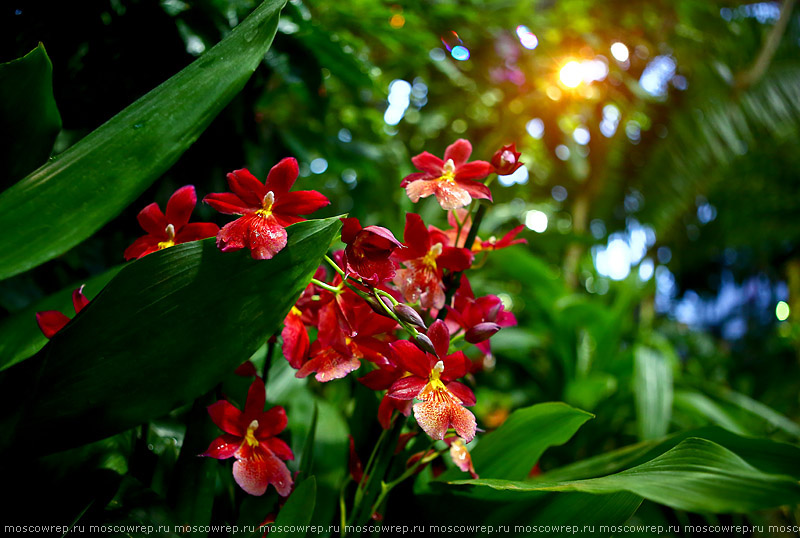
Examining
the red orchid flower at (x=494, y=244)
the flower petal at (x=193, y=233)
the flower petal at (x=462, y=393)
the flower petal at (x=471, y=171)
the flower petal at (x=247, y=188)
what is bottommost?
the flower petal at (x=462, y=393)

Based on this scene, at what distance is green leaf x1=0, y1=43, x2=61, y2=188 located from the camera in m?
0.42

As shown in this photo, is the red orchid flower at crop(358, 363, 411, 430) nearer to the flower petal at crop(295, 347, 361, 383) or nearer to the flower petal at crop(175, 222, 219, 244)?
the flower petal at crop(295, 347, 361, 383)

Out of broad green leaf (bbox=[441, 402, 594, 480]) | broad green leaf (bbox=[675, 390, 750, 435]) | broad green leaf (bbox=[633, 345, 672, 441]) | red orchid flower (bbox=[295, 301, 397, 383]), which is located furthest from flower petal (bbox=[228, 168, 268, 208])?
broad green leaf (bbox=[675, 390, 750, 435])

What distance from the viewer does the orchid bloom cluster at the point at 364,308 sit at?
0.37 meters

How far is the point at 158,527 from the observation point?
37 centimetres

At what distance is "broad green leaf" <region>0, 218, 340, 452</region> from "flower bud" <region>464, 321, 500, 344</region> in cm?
15

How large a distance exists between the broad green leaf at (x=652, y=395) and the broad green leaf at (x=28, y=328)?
2.96 ft

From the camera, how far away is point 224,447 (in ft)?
1.27

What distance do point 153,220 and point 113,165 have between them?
57mm

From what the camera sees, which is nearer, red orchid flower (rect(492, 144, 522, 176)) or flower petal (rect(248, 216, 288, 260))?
flower petal (rect(248, 216, 288, 260))

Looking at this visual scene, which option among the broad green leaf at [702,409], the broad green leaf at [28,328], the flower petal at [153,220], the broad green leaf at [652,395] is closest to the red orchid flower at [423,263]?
the flower petal at [153,220]

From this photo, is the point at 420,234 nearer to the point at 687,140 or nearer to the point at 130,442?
the point at 130,442

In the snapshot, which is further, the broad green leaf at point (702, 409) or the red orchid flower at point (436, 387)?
the broad green leaf at point (702, 409)

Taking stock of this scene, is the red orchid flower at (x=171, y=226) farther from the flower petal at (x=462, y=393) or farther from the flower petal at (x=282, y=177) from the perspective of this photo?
the flower petal at (x=462, y=393)
